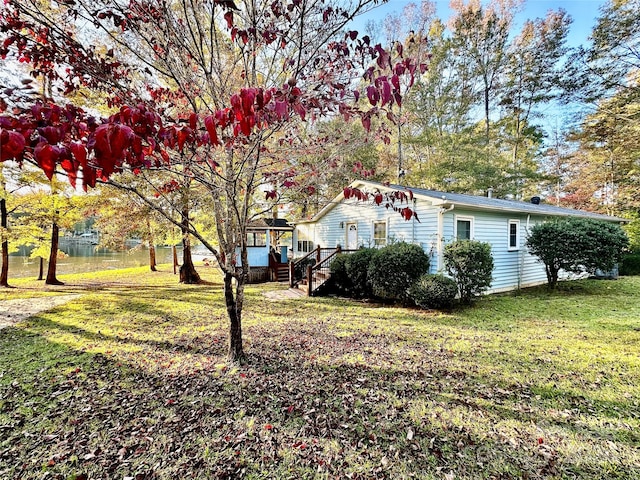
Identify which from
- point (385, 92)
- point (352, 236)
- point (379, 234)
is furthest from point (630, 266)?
point (385, 92)

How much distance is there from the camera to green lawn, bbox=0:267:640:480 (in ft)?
8.00

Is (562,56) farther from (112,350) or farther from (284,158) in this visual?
(112,350)

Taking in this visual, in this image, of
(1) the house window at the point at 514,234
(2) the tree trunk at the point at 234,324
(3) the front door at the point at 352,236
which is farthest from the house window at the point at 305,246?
(2) the tree trunk at the point at 234,324

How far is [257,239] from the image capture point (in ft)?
49.5

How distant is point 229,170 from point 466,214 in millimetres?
7907

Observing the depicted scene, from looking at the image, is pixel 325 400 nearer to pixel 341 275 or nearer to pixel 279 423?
pixel 279 423

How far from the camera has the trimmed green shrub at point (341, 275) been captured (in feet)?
Result: 33.5

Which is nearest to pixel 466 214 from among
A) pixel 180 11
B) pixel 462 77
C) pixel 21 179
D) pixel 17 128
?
pixel 180 11

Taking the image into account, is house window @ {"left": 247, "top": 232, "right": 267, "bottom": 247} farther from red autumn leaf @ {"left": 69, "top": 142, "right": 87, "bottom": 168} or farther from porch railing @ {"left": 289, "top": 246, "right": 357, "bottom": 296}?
red autumn leaf @ {"left": 69, "top": 142, "right": 87, "bottom": 168}

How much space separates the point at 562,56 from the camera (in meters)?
16.3

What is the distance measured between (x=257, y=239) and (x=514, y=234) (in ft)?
37.6

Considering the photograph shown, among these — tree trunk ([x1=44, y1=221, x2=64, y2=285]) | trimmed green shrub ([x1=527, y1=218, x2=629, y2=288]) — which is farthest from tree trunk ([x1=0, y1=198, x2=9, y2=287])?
trimmed green shrub ([x1=527, y1=218, x2=629, y2=288])

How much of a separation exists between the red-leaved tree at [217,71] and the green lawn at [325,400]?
4.06 ft

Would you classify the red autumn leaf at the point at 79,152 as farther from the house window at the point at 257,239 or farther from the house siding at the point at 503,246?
the house window at the point at 257,239
